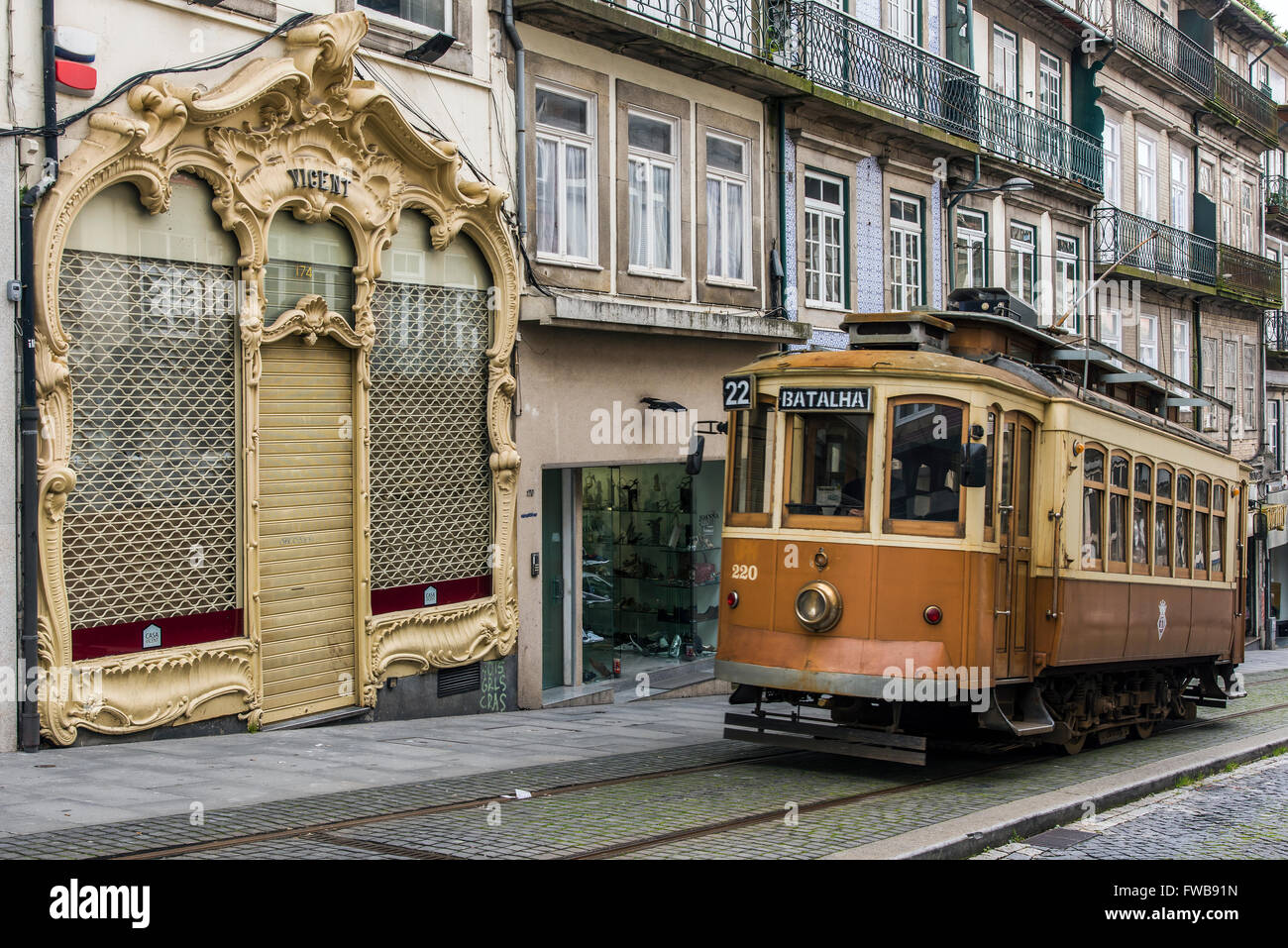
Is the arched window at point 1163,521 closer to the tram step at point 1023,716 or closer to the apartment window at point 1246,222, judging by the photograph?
the tram step at point 1023,716

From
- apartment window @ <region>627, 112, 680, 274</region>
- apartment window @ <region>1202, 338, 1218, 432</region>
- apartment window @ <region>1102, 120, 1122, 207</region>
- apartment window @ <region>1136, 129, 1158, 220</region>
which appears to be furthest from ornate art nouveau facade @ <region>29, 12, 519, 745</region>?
apartment window @ <region>1202, 338, 1218, 432</region>

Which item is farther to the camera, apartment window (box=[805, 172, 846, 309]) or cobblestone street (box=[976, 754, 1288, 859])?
apartment window (box=[805, 172, 846, 309])

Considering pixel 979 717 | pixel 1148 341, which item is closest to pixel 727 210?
pixel 979 717

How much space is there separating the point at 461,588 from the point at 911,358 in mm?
5768

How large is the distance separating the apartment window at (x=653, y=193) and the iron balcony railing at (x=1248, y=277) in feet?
69.7

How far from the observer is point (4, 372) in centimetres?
1038

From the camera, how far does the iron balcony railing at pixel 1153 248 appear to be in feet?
97.4

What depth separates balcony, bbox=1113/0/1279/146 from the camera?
30609 mm

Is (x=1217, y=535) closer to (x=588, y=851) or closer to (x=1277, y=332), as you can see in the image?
(x=588, y=851)

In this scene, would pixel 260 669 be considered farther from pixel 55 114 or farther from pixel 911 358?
pixel 911 358

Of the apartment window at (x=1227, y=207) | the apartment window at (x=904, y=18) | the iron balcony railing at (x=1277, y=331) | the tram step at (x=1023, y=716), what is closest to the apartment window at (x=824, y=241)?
the apartment window at (x=904, y=18)

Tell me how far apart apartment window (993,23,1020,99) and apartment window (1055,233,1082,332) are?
3.20m

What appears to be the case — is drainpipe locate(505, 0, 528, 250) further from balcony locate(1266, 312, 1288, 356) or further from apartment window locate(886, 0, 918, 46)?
balcony locate(1266, 312, 1288, 356)
